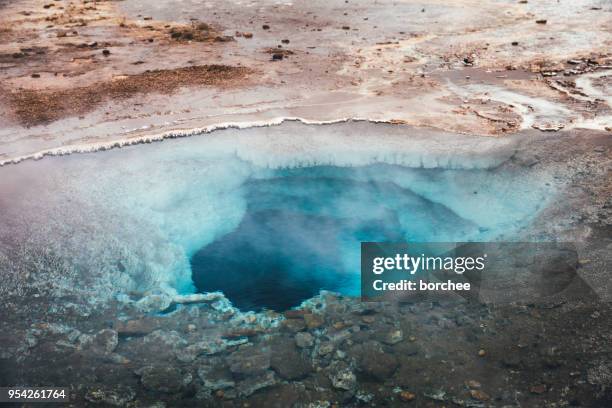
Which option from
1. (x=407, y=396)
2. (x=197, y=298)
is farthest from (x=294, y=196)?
(x=407, y=396)

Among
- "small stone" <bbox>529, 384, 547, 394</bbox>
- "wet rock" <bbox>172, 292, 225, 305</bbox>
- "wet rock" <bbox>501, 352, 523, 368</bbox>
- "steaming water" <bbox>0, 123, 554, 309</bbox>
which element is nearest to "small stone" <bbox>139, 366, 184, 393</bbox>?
"wet rock" <bbox>172, 292, 225, 305</bbox>

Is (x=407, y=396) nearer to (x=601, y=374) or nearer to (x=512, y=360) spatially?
(x=512, y=360)

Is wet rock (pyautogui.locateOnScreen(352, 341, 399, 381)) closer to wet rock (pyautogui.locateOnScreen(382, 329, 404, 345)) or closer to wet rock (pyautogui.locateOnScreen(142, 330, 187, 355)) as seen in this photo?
wet rock (pyautogui.locateOnScreen(382, 329, 404, 345))

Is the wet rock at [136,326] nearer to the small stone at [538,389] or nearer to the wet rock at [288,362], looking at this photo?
the wet rock at [288,362]

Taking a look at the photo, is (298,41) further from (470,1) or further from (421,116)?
(470,1)

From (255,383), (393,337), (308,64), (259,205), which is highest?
(308,64)

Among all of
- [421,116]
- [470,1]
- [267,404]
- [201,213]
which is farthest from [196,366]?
[470,1]
